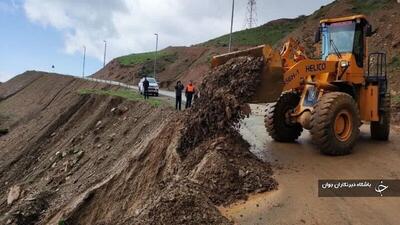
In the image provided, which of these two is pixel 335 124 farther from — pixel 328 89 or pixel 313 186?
pixel 313 186

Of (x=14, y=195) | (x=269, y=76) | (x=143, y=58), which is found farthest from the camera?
(x=143, y=58)

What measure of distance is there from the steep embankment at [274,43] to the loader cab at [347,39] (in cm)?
1051

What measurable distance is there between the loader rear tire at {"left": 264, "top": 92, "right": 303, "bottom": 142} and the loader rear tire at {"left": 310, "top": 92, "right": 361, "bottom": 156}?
1855mm

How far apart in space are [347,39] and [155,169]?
250 inches

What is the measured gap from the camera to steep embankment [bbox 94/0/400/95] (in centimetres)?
3700

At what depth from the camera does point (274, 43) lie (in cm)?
6744

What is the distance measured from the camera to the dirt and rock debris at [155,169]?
9.91m

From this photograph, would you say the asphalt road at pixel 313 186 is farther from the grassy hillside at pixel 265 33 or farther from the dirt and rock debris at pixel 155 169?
the grassy hillside at pixel 265 33

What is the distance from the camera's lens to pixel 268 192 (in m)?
10.3

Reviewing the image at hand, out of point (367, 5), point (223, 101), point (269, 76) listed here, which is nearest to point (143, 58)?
point (367, 5)

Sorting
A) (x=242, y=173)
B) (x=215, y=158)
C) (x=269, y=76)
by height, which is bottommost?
(x=242, y=173)

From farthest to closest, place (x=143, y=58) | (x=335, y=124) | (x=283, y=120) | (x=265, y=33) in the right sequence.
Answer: (x=143, y=58), (x=265, y=33), (x=283, y=120), (x=335, y=124)

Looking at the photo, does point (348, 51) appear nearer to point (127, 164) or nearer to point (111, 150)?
point (127, 164)

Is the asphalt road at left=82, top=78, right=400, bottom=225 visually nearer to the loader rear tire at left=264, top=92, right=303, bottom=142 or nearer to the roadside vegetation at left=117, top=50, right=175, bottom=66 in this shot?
the loader rear tire at left=264, top=92, right=303, bottom=142
